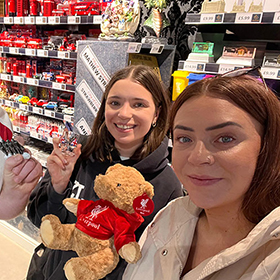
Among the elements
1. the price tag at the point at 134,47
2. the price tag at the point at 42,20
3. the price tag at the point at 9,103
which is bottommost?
the price tag at the point at 9,103

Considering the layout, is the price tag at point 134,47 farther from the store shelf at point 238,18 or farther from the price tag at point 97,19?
the price tag at point 97,19

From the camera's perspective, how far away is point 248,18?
169 centimetres

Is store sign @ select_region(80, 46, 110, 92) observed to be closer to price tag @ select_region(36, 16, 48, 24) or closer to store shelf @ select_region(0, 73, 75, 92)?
store shelf @ select_region(0, 73, 75, 92)

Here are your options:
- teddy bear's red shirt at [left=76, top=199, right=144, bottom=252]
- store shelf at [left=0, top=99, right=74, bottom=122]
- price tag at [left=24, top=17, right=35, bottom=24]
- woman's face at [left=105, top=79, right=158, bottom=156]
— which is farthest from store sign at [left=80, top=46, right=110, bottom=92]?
teddy bear's red shirt at [left=76, top=199, right=144, bottom=252]

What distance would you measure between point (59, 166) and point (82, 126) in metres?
1.50

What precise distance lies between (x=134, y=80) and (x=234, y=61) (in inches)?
38.5

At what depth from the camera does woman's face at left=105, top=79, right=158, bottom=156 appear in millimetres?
1250

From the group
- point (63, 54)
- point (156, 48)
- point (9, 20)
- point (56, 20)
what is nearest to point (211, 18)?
point (156, 48)

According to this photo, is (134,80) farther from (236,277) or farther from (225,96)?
(236,277)

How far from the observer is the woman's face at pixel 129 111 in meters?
1.25

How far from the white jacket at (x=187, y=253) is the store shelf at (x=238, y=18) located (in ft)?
4.63

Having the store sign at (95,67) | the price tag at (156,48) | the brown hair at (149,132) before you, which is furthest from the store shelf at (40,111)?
the brown hair at (149,132)

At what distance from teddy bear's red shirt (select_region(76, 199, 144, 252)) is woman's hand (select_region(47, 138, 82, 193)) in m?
0.29

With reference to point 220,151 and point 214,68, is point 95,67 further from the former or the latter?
point 220,151
